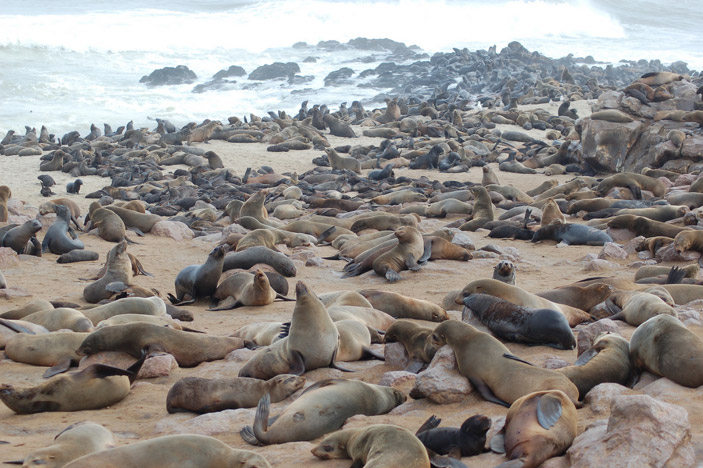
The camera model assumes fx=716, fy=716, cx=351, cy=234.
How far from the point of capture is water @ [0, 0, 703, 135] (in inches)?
1193

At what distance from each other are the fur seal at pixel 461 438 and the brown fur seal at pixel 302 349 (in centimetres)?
157

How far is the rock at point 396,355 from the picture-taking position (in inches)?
185

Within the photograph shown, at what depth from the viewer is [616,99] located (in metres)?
15.5

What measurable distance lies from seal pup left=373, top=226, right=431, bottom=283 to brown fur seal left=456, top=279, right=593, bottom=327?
2.23 m

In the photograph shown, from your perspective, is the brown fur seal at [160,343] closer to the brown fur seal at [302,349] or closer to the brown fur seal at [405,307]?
the brown fur seal at [302,349]

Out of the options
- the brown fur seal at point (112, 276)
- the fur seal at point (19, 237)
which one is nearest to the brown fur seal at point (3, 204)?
the fur seal at point (19, 237)

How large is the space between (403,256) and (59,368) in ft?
13.8

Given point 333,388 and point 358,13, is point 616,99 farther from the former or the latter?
point 358,13

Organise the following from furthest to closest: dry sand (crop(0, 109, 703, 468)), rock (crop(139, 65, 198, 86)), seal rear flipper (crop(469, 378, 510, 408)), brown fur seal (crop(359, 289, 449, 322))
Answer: rock (crop(139, 65, 198, 86)) < brown fur seal (crop(359, 289, 449, 322)) < seal rear flipper (crop(469, 378, 510, 408)) < dry sand (crop(0, 109, 703, 468))

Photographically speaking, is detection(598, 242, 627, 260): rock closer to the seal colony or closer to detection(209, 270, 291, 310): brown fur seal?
the seal colony

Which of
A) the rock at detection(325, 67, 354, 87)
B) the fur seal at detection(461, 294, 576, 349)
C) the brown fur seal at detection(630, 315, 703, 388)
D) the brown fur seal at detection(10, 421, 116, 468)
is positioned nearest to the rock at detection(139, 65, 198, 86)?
the rock at detection(325, 67, 354, 87)

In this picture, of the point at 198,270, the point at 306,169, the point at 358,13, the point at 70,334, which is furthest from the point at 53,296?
the point at 358,13

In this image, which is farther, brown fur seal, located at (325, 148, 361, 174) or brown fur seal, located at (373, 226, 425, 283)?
brown fur seal, located at (325, 148, 361, 174)

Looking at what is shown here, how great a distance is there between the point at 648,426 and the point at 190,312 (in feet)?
15.6
